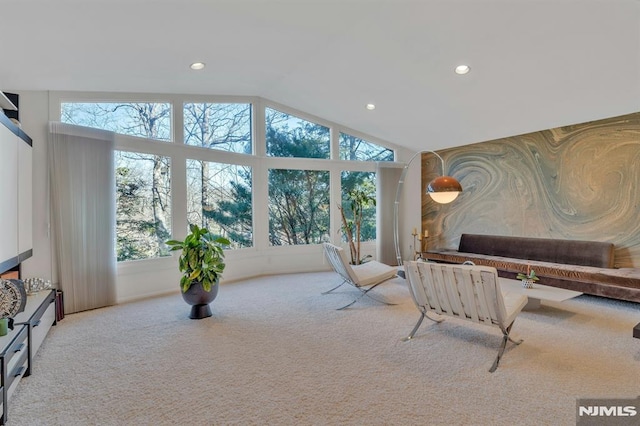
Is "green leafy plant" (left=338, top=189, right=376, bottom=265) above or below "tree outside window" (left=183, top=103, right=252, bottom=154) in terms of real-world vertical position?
below

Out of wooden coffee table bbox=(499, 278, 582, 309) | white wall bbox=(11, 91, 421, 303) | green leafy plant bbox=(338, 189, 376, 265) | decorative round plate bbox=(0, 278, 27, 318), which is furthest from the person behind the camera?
green leafy plant bbox=(338, 189, 376, 265)

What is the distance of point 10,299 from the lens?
2.66 meters

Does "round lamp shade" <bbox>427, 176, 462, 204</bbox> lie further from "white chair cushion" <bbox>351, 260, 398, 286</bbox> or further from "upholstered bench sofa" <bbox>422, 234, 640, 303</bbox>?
"upholstered bench sofa" <bbox>422, 234, 640, 303</bbox>

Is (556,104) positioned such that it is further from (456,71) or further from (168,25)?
(168,25)

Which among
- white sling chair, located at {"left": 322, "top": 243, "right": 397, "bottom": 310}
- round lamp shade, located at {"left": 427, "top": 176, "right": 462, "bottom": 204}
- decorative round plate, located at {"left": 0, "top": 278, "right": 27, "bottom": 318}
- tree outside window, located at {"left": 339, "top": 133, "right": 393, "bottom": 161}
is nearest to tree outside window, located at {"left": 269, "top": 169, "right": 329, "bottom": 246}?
tree outside window, located at {"left": 339, "top": 133, "right": 393, "bottom": 161}

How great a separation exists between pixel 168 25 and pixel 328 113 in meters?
3.60

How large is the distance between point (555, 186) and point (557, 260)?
119 cm

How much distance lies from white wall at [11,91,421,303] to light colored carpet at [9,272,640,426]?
74 centimetres

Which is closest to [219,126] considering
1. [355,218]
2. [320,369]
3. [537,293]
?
[355,218]

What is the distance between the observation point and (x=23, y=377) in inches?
107

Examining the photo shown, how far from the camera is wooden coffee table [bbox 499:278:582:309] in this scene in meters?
3.85

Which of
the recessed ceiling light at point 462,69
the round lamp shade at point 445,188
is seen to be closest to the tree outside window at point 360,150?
the round lamp shade at point 445,188

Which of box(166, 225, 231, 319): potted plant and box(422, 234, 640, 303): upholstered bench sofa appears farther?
box(422, 234, 640, 303): upholstered bench sofa

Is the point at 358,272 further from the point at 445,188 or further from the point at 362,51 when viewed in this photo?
the point at 362,51
